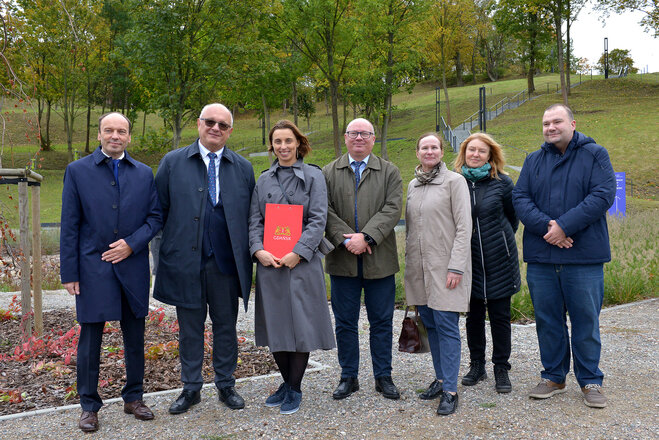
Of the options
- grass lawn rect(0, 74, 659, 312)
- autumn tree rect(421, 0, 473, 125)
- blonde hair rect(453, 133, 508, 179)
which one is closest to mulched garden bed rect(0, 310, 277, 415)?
grass lawn rect(0, 74, 659, 312)

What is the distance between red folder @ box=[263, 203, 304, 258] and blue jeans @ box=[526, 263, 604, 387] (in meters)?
2.01

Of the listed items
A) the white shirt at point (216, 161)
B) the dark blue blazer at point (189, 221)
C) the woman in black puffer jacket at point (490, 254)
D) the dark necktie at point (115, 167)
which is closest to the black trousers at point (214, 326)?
the dark blue blazer at point (189, 221)

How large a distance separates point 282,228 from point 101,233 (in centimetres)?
134

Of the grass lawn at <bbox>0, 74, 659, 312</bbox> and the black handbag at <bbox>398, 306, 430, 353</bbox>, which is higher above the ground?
the grass lawn at <bbox>0, 74, 659, 312</bbox>

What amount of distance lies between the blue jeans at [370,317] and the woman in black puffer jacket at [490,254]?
768 millimetres

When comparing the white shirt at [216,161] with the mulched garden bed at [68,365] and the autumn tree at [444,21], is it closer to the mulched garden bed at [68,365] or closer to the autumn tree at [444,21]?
the mulched garden bed at [68,365]

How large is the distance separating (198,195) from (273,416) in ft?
5.93

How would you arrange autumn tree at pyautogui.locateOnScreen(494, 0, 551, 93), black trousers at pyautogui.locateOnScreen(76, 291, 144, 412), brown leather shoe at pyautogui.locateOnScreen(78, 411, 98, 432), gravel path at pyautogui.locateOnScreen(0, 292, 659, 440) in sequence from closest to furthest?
gravel path at pyautogui.locateOnScreen(0, 292, 659, 440) → brown leather shoe at pyautogui.locateOnScreen(78, 411, 98, 432) → black trousers at pyautogui.locateOnScreen(76, 291, 144, 412) → autumn tree at pyautogui.locateOnScreen(494, 0, 551, 93)

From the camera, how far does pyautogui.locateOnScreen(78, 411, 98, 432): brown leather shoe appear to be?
13.3 feet

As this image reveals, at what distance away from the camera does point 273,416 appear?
4.29m

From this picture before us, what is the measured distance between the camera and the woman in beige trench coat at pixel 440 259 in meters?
4.43

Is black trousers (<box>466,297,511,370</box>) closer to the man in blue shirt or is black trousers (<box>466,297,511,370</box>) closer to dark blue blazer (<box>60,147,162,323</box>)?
the man in blue shirt

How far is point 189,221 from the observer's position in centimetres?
437

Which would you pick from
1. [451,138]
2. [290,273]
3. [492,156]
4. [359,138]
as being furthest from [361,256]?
[451,138]
